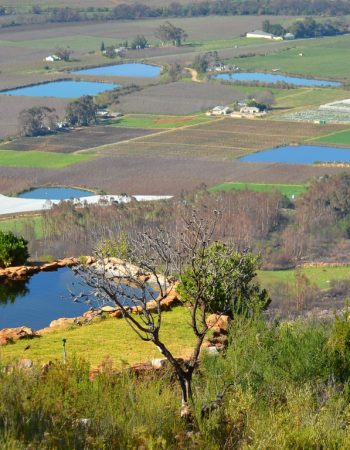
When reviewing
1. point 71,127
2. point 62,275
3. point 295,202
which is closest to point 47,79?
point 71,127

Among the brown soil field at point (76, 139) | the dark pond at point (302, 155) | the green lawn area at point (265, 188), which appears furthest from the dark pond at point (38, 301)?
the brown soil field at point (76, 139)

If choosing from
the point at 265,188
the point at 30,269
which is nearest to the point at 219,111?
the point at 265,188

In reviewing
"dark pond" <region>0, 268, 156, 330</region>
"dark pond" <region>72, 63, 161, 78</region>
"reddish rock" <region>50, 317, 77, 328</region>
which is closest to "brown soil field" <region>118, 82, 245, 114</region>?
"dark pond" <region>72, 63, 161, 78</region>

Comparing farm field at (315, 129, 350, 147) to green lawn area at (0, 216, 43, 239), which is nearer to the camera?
green lawn area at (0, 216, 43, 239)

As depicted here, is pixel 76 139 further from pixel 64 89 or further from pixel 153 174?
pixel 64 89

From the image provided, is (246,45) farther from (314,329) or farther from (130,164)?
(314,329)

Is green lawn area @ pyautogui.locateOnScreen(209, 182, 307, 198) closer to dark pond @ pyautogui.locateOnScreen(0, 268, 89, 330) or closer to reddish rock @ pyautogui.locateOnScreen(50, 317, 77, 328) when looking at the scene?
dark pond @ pyautogui.locateOnScreen(0, 268, 89, 330)

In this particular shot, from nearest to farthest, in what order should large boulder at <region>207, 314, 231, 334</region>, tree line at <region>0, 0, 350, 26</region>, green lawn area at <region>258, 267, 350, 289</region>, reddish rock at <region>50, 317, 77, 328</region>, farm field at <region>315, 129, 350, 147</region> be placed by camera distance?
large boulder at <region>207, 314, 231, 334</region> → reddish rock at <region>50, 317, 77, 328</region> → green lawn area at <region>258, 267, 350, 289</region> → farm field at <region>315, 129, 350, 147</region> → tree line at <region>0, 0, 350, 26</region>
